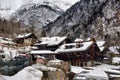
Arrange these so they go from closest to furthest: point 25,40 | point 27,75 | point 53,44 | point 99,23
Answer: point 27,75 → point 53,44 → point 25,40 → point 99,23

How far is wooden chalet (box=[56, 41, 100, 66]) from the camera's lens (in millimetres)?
63969

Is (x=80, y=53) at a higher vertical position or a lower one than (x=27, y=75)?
higher

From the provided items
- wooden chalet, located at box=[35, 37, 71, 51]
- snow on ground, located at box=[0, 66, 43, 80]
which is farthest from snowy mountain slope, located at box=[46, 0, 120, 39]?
snow on ground, located at box=[0, 66, 43, 80]

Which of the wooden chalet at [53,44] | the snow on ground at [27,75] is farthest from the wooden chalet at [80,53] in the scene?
the snow on ground at [27,75]

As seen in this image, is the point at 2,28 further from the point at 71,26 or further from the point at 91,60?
the point at 71,26

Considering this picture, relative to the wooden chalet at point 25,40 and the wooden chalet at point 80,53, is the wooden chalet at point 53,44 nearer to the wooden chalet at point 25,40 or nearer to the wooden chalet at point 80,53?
the wooden chalet at point 80,53

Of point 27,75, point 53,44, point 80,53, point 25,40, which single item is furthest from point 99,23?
point 27,75

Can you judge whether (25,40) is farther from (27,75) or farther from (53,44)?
(27,75)

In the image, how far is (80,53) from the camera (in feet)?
210

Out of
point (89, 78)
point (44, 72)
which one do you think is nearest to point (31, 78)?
point (44, 72)

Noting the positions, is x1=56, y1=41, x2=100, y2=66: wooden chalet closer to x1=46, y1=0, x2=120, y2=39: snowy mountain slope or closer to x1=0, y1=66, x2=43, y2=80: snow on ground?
x1=0, y1=66, x2=43, y2=80: snow on ground

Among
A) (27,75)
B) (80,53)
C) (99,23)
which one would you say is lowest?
(27,75)

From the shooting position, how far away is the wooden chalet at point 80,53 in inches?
2518

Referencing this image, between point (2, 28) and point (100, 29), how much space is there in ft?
190
